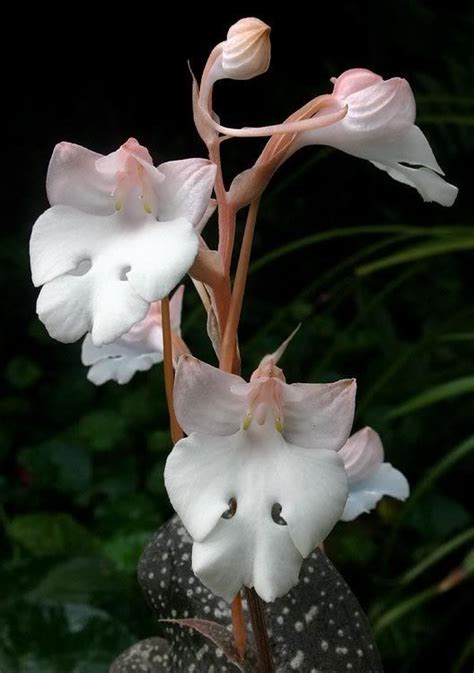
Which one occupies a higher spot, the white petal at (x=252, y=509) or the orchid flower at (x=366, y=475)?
the white petal at (x=252, y=509)

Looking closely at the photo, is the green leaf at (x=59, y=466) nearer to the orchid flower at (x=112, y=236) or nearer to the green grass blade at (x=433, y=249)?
the green grass blade at (x=433, y=249)

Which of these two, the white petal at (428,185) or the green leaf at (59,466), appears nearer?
the white petal at (428,185)

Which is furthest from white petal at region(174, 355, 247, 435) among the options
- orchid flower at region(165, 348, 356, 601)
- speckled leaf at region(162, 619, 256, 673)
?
speckled leaf at region(162, 619, 256, 673)

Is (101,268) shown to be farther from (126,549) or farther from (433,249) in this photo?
(126,549)

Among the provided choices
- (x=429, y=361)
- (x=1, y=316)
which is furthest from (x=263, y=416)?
→ (x=1, y=316)

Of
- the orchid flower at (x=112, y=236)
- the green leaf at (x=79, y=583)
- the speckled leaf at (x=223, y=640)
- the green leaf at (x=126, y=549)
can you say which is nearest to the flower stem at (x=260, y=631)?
the speckled leaf at (x=223, y=640)

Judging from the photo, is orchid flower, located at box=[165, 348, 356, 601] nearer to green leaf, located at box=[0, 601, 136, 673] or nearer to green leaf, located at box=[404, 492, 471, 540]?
green leaf, located at box=[0, 601, 136, 673]
